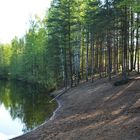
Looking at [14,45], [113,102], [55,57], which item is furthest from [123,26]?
[14,45]

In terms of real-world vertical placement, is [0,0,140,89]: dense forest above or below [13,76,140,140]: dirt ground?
above

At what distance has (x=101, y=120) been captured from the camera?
2058cm

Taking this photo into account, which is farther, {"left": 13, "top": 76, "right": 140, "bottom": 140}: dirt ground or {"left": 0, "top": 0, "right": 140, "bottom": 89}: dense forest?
{"left": 0, "top": 0, "right": 140, "bottom": 89}: dense forest

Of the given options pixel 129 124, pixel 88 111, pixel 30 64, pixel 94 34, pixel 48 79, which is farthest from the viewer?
pixel 30 64

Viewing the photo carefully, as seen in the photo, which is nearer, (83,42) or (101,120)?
(101,120)

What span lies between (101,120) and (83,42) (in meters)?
31.0

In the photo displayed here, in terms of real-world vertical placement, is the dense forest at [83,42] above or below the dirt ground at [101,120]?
above

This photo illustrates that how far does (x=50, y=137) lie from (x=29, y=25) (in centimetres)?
6240

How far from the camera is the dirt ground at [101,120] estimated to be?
17.5 meters

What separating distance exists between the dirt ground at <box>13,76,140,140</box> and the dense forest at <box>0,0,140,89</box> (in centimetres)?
600

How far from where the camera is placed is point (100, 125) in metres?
19.2

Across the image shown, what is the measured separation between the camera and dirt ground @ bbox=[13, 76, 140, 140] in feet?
57.3

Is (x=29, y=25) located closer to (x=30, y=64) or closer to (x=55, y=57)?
(x=30, y=64)

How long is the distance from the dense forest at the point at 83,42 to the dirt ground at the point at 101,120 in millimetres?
6005
